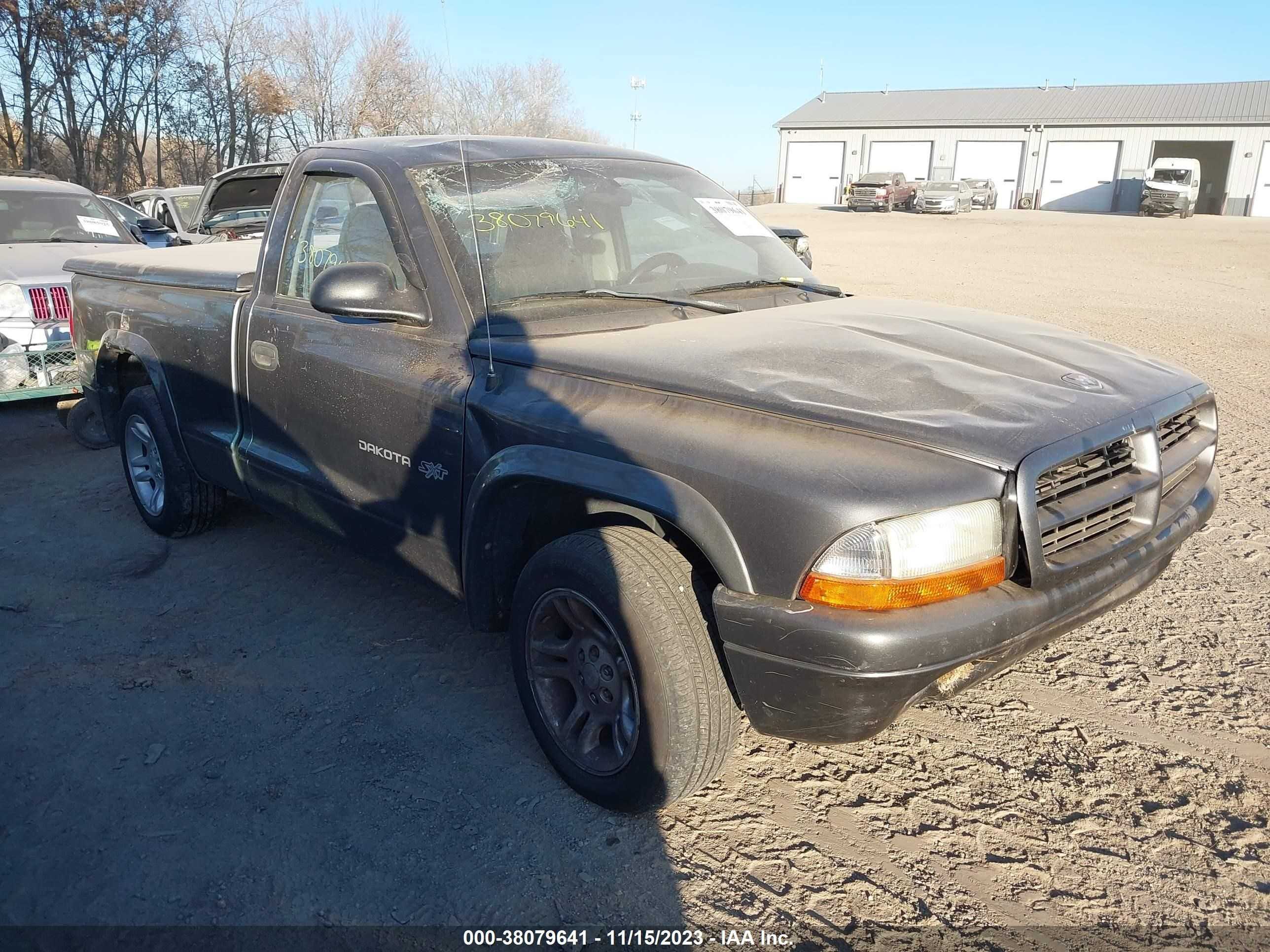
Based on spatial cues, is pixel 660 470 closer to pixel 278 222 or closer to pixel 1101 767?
pixel 1101 767

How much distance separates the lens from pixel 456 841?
2.66 metres

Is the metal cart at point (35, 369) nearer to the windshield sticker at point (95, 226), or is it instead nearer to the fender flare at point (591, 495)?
the windshield sticker at point (95, 226)

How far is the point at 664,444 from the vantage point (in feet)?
8.00

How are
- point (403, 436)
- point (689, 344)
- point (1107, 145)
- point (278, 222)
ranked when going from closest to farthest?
point (689, 344) → point (403, 436) → point (278, 222) → point (1107, 145)

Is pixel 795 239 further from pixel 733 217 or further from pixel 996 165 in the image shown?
pixel 996 165

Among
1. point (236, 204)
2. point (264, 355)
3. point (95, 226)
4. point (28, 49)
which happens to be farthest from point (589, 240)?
point (28, 49)

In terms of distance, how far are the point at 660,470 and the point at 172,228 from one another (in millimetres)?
11374

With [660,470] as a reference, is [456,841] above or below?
below

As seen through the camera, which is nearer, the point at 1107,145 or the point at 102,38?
the point at 102,38

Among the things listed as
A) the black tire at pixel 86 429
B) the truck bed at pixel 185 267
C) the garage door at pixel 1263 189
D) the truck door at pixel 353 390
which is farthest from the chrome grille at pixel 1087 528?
the garage door at pixel 1263 189

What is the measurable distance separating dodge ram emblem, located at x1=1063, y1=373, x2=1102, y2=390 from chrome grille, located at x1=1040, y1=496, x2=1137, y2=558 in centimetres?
33

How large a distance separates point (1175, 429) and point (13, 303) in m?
7.17

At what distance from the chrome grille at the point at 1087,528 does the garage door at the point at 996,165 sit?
51520mm

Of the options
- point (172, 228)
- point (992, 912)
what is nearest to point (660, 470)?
point (992, 912)
